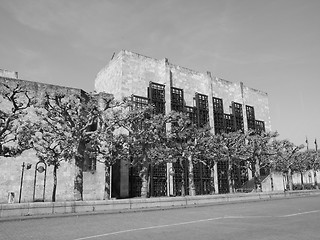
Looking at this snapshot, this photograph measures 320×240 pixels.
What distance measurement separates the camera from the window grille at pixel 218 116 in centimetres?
4438

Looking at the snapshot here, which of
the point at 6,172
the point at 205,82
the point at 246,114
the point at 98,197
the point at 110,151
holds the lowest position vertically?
the point at 98,197

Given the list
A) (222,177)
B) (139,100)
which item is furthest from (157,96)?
(222,177)

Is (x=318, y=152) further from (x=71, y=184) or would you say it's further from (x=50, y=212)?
(x=50, y=212)

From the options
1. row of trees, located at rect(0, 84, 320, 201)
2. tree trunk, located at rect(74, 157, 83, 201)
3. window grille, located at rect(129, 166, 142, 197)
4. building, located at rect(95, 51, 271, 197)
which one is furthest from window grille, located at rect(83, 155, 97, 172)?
tree trunk, located at rect(74, 157, 83, 201)

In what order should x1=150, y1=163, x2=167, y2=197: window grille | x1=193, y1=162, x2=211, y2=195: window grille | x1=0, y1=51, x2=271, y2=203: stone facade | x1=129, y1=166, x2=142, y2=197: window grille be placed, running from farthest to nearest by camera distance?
x1=193, y1=162, x2=211, y2=195: window grille → x1=150, y1=163, x2=167, y2=197: window grille → x1=129, y1=166, x2=142, y2=197: window grille → x1=0, y1=51, x2=271, y2=203: stone facade

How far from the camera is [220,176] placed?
41.9m

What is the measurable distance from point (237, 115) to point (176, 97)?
45.2 ft

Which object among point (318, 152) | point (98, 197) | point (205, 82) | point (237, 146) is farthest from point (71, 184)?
point (318, 152)

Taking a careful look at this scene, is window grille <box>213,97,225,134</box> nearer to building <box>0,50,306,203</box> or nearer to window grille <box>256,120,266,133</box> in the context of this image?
building <box>0,50,306,203</box>

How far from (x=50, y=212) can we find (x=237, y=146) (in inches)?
994

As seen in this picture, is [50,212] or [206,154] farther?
[206,154]

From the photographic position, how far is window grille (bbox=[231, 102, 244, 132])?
4723 centimetres

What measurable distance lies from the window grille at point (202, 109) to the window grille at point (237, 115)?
662cm

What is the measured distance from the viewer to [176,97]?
133 ft
